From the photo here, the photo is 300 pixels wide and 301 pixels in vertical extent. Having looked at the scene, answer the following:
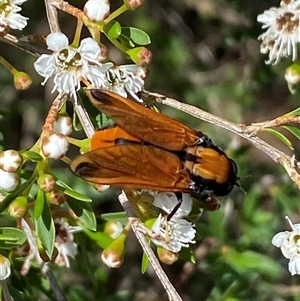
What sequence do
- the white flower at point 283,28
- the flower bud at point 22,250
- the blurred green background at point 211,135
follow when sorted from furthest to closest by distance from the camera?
1. the blurred green background at point 211,135
2. the white flower at point 283,28
3. the flower bud at point 22,250

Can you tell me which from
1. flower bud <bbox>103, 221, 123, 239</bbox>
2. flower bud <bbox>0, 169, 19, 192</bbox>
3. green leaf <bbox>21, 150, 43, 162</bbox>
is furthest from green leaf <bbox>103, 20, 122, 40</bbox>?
flower bud <bbox>103, 221, 123, 239</bbox>

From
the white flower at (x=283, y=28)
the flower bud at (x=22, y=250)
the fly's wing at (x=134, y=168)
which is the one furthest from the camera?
the white flower at (x=283, y=28)

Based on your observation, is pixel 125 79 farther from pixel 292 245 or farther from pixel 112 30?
pixel 292 245

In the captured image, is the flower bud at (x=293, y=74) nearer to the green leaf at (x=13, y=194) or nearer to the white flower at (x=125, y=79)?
the white flower at (x=125, y=79)

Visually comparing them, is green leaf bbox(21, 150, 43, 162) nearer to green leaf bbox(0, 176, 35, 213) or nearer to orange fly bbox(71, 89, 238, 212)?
green leaf bbox(0, 176, 35, 213)

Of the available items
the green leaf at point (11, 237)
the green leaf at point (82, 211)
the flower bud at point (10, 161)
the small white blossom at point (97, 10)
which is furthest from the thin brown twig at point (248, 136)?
the green leaf at point (11, 237)

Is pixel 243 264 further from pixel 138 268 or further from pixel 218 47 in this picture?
pixel 218 47

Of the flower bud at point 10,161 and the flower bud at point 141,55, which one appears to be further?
the flower bud at point 141,55

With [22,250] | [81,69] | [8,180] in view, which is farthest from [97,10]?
[22,250]
